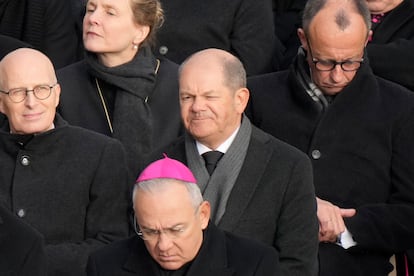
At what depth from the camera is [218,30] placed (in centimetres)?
833

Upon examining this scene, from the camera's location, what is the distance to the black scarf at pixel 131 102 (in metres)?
7.52

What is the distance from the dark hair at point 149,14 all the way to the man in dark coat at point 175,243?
5.37 ft

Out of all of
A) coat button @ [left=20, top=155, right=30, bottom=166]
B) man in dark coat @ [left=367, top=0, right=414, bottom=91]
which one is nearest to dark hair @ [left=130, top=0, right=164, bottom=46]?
coat button @ [left=20, top=155, right=30, bottom=166]

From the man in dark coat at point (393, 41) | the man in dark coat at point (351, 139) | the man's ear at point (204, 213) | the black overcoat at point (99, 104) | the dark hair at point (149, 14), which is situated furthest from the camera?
the man in dark coat at point (393, 41)

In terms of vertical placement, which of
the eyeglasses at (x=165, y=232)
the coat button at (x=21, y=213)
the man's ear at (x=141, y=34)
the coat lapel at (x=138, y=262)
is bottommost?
the coat button at (x=21, y=213)

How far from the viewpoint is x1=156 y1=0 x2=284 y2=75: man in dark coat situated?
834cm

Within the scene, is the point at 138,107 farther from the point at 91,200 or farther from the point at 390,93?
the point at 390,93

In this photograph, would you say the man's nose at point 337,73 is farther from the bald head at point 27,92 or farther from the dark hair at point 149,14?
the bald head at point 27,92

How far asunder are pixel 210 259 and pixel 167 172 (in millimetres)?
428

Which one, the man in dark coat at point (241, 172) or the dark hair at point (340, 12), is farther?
the dark hair at point (340, 12)

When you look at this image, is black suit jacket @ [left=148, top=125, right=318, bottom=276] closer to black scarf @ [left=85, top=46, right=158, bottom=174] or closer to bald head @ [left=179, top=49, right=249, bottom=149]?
bald head @ [left=179, top=49, right=249, bottom=149]

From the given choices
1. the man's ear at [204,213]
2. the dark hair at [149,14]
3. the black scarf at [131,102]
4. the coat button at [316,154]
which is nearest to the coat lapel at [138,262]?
the man's ear at [204,213]

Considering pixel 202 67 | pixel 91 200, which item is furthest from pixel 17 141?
pixel 202 67

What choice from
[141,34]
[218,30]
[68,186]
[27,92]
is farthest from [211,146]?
[218,30]
